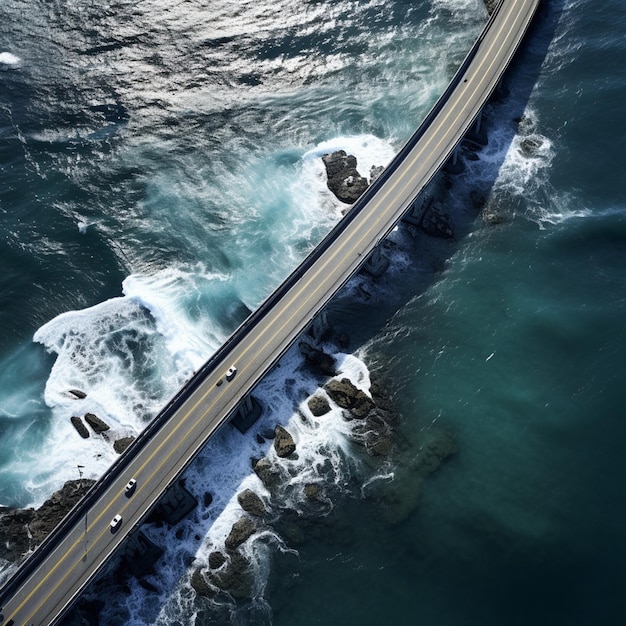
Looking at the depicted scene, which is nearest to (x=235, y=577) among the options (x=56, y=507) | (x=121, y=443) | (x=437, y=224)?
(x=121, y=443)

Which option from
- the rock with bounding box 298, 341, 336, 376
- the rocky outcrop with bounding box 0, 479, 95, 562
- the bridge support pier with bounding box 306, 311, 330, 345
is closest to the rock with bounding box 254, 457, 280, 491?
the rock with bounding box 298, 341, 336, 376

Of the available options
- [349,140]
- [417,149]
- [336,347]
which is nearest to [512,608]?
[336,347]

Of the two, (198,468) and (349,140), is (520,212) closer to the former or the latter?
(349,140)

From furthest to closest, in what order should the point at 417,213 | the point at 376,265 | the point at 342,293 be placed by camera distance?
the point at 417,213 → the point at 376,265 → the point at 342,293

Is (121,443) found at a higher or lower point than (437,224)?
lower

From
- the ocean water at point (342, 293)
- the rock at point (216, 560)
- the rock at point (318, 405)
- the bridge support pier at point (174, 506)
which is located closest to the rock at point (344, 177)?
the ocean water at point (342, 293)

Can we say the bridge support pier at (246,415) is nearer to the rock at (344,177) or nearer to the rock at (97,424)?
the rock at (97,424)

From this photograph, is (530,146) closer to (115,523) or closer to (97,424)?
(97,424)

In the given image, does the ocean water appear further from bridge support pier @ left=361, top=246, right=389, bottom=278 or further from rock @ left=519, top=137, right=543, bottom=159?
bridge support pier @ left=361, top=246, right=389, bottom=278
